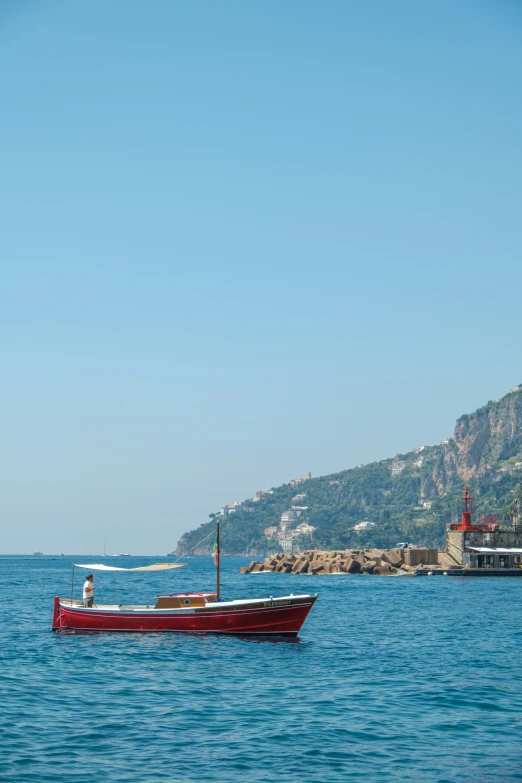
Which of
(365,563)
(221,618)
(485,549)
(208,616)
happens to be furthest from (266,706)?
(365,563)

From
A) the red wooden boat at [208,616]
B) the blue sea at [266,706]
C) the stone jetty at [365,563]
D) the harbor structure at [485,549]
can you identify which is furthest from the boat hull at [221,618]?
the stone jetty at [365,563]

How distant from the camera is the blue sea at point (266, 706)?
21312 mm

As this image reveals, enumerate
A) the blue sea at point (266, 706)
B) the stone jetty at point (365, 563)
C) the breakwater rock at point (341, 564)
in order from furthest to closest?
the breakwater rock at point (341, 564), the stone jetty at point (365, 563), the blue sea at point (266, 706)

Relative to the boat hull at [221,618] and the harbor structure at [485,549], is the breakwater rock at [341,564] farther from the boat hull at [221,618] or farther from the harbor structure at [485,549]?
the boat hull at [221,618]

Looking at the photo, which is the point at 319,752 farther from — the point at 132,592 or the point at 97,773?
the point at 132,592

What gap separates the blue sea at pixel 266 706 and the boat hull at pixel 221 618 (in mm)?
623

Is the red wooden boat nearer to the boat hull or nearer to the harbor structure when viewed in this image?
the boat hull

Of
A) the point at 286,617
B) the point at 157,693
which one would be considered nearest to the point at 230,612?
the point at 286,617

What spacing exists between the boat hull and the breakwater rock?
246ft

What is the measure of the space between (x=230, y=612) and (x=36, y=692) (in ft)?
47.4

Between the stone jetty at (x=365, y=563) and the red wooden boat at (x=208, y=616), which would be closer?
the red wooden boat at (x=208, y=616)

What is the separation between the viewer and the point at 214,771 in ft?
68.5

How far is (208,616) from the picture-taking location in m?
43.6

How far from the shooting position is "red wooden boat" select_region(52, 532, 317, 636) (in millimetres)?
43188
